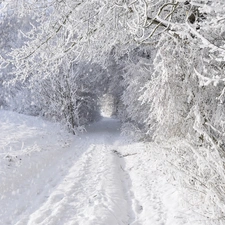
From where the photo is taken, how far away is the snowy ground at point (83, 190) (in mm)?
4625

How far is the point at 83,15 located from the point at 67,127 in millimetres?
15407

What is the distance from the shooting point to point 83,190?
6.28 meters

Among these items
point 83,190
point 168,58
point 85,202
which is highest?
point 168,58

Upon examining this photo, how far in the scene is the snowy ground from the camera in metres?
4.62

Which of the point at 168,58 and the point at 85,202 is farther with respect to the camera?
the point at 85,202

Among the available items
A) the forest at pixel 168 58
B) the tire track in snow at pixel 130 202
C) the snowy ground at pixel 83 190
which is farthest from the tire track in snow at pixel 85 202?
the forest at pixel 168 58

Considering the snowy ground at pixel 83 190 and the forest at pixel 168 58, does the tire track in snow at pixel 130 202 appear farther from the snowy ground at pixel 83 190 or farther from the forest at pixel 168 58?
the forest at pixel 168 58

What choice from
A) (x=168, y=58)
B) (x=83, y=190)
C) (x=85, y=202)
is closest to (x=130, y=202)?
(x=85, y=202)

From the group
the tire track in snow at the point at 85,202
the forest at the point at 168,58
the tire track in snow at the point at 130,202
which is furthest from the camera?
the tire track in snow at the point at 130,202

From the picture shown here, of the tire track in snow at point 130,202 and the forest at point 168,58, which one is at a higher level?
the forest at point 168,58

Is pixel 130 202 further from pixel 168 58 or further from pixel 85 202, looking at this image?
pixel 168 58

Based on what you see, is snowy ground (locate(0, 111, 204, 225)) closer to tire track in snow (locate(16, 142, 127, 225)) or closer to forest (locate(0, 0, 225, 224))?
tire track in snow (locate(16, 142, 127, 225))

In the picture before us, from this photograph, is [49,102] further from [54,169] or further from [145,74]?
[54,169]

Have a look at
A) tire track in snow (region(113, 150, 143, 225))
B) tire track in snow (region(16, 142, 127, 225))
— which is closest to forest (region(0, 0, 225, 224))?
tire track in snow (region(113, 150, 143, 225))
